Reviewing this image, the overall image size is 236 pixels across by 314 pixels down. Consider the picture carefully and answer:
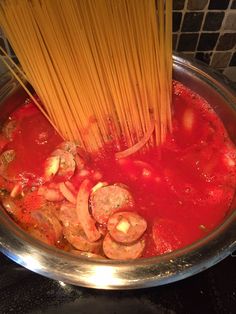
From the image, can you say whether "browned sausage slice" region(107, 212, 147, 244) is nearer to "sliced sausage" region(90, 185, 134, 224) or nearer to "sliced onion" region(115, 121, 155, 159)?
"sliced sausage" region(90, 185, 134, 224)

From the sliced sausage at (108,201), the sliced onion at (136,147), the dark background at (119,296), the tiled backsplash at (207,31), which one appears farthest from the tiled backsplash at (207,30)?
the dark background at (119,296)

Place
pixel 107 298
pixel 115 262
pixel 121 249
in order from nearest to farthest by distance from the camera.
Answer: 1. pixel 115 262
2. pixel 121 249
3. pixel 107 298

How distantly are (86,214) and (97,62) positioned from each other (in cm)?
46

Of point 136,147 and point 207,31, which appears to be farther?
point 207,31

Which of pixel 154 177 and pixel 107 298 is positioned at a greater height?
pixel 154 177

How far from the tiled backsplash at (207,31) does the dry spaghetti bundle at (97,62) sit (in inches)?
15.4

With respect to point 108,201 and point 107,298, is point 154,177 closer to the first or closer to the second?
point 108,201

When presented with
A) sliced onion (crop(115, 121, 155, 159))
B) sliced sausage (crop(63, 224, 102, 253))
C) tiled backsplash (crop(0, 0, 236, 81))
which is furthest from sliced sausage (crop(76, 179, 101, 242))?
tiled backsplash (crop(0, 0, 236, 81))

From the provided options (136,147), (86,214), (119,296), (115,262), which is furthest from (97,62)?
(119,296)

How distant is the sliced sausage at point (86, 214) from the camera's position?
113 centimetres

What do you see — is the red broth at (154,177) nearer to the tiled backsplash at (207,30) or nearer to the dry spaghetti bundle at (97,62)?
the dry spaghetti bundle at (97,62)

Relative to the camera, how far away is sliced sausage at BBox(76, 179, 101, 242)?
Result: 113 centimetres

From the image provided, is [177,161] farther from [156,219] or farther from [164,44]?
[164,44]

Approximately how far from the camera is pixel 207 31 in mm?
1594
